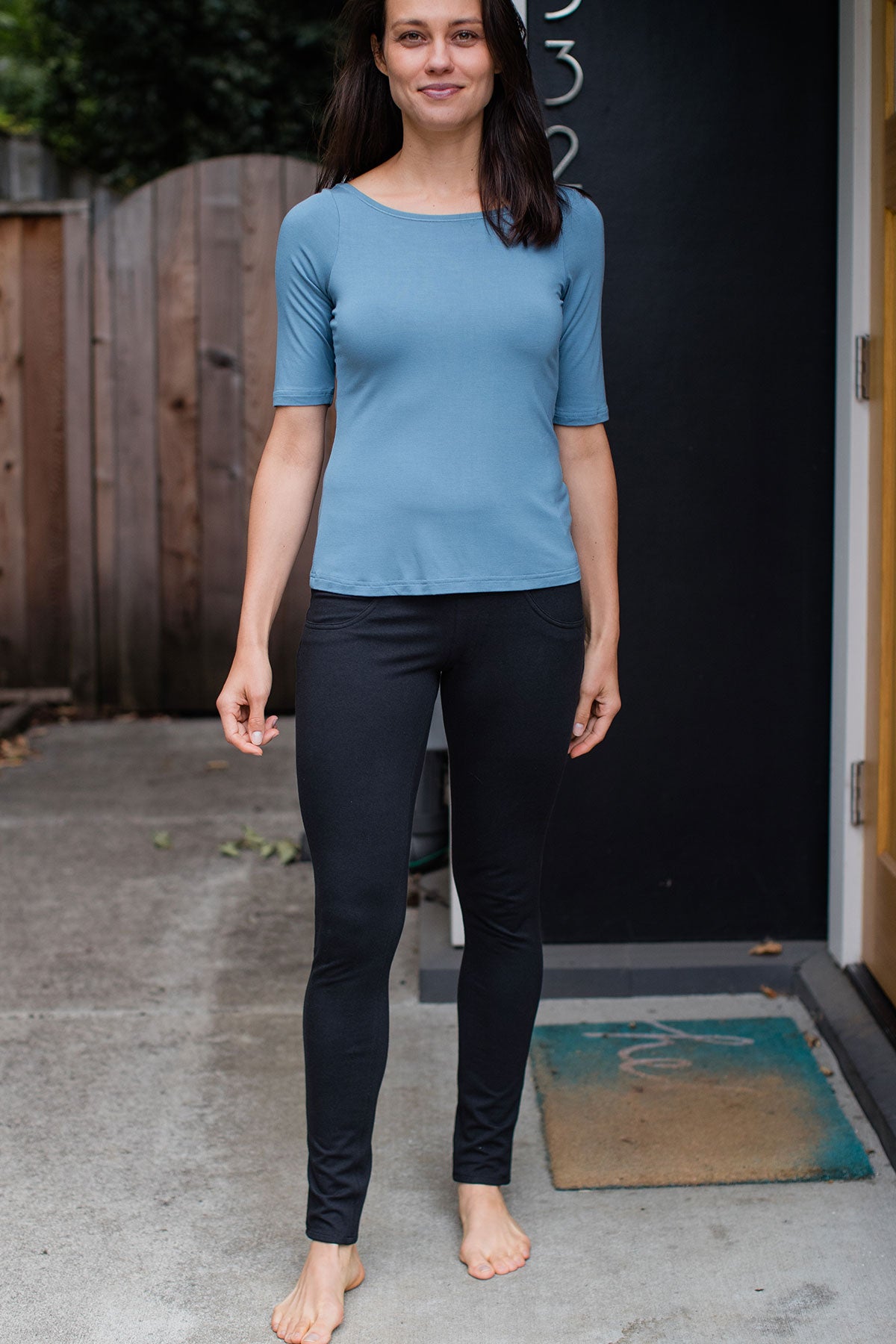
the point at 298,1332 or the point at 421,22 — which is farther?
the point at 298,1332

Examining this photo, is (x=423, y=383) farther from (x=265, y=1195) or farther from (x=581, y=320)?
(x=265, y=1195)

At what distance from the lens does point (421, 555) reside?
5.94 feet

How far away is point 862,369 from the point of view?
285 centimetres

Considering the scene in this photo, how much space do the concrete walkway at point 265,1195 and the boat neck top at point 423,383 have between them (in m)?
1.03

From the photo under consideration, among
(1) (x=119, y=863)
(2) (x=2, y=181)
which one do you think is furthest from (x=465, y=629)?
(2) (x=2, y=181)

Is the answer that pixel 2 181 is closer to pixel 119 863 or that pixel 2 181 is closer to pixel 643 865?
pixel 119 863

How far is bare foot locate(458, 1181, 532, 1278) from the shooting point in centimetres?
208

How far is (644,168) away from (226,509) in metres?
3.01

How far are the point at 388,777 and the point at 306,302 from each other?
2.07 feet

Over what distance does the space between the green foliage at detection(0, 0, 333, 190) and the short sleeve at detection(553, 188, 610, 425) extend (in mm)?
7306

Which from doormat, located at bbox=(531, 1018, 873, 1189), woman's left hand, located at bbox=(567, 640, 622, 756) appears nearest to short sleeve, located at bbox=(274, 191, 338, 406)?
woman's left hand, located at bbox=(567, 640, 622, 756)

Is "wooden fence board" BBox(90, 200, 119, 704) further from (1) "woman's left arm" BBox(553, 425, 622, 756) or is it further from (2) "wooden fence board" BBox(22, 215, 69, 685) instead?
(1) "woman's left arm" BBox(553, 425, 622, 756)

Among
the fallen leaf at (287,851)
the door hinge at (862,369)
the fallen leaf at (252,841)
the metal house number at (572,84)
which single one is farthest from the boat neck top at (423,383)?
the fallen leaf at (252,841)

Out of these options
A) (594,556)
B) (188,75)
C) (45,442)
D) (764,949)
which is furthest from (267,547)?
(188,75)
